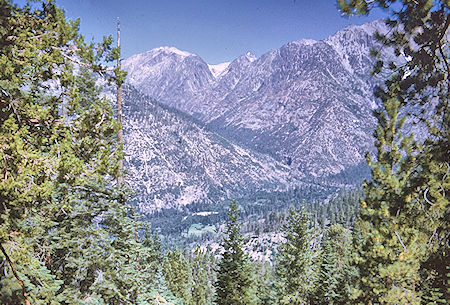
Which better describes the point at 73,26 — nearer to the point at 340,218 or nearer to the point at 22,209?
the point at 22,209

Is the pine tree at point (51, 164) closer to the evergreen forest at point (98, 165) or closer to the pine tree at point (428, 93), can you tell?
the evergreen forest at point (98, 165)

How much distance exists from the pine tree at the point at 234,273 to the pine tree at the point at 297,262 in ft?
7.83

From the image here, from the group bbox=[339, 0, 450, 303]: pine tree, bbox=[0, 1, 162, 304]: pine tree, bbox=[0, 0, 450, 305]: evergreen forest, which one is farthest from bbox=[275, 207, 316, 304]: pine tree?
bbox=[339, 0, 450, 303]: pine tree

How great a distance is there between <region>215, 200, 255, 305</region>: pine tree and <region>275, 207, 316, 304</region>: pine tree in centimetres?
239

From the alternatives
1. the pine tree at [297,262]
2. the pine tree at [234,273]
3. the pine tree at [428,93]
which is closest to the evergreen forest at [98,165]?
the pine tree at [428,93]

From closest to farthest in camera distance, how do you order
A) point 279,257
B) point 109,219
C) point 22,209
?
point 22,209
point 109,219
point 279,257

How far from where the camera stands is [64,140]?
733cm

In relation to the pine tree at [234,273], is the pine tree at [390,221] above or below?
above

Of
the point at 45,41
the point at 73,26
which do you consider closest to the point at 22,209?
the point at 45,41

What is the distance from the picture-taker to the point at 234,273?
62.6 feet

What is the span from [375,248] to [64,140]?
905 cm

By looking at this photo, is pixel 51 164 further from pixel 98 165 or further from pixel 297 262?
pixel 297 262

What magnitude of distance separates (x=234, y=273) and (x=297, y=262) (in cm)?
447

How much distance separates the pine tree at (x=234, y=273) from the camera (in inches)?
737
